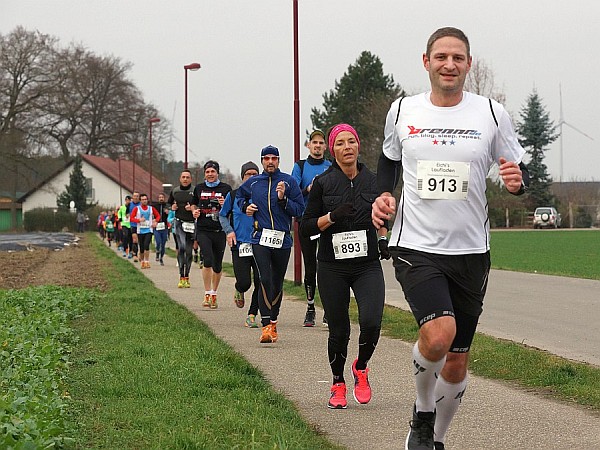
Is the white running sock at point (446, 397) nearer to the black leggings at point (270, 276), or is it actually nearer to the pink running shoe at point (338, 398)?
the pink running shoe at point (338, 398)

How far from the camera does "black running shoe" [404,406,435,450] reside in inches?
226

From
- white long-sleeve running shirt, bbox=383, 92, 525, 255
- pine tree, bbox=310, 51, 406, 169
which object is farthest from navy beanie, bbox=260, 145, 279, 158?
pine tree, bbox=310, 51, 406, 169

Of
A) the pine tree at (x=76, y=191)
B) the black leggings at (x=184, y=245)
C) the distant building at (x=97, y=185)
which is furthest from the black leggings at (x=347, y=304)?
the distant building at (x=97, y=185)

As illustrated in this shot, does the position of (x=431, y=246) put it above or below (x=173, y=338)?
above

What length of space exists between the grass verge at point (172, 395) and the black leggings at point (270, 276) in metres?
0.65

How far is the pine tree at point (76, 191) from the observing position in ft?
315

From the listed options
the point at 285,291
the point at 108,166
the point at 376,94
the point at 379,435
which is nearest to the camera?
the point at 379,435

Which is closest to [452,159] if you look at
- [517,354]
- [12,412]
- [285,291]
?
[12,412]

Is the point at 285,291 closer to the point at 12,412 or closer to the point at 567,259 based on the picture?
the point at 12,412

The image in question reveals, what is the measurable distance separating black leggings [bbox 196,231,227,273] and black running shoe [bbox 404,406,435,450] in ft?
32.2

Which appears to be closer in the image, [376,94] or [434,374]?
[434,374]

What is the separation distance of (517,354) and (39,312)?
241 inches

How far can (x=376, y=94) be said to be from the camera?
8769cm

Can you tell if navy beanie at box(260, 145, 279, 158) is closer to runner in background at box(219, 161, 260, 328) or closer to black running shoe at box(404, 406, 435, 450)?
runner in background at box(219, 161, 260, 328)
